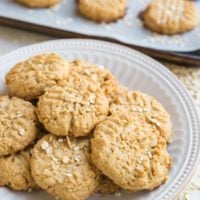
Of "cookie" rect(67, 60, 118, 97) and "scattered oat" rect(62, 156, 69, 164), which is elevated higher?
"cookie" rect(67, 60, 118, 97)

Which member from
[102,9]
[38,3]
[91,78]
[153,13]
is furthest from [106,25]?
[91,78]

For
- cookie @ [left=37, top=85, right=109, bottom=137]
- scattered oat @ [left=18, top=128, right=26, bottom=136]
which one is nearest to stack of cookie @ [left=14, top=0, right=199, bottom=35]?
cookie @ [left=37, top=85, right=109, bottom=137]

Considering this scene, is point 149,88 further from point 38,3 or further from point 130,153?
point 38,3

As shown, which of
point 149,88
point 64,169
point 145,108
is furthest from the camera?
point 149,88

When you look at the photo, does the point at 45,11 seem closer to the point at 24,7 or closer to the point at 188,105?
the point at 24,7

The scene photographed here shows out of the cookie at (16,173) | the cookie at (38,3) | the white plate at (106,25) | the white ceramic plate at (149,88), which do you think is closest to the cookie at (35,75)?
the white ceramic plate at (149,88)

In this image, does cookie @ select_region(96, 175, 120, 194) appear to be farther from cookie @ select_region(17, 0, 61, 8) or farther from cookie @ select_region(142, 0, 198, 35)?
cookie @ select_region(17, 0, 61, 8)
